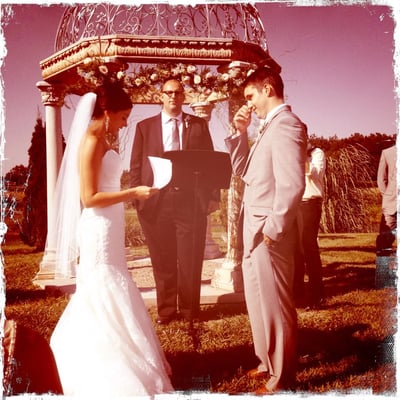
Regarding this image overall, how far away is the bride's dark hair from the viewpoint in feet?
11.5

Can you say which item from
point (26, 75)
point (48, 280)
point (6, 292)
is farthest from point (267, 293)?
point (26, 75)

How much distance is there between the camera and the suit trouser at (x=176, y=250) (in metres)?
3.88

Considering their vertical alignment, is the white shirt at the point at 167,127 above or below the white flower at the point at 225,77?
below

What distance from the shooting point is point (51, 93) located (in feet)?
12.8

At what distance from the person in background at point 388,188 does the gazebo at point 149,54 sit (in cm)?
123

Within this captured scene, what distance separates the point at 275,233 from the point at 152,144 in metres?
1.29

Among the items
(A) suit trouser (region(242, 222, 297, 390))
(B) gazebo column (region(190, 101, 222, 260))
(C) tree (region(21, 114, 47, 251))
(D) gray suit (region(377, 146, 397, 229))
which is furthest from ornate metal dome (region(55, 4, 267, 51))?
(A) suit trouser (region(242, 222, 297, 390))

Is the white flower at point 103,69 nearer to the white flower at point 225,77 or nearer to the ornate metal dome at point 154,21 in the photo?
the ornate metal dome at point 154,21

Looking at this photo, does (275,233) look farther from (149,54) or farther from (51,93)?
(51,93)

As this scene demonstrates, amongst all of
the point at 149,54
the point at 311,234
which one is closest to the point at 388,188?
the point at 311,234

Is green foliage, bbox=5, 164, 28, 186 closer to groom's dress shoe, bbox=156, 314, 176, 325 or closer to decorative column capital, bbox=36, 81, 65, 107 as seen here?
decorative column capital, bbox=36, 81, 65, 107

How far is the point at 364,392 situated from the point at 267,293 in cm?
124

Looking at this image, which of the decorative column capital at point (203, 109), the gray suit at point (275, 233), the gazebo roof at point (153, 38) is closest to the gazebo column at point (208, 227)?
the decorative column capital at point (203, 109)

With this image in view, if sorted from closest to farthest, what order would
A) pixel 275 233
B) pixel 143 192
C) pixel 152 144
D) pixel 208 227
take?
pixel 275 233
pixel 143 192
pixel 152 144
pixel 208 227
